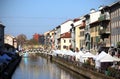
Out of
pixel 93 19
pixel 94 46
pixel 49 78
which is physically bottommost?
pixel 49 78

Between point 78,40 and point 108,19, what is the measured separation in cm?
3593

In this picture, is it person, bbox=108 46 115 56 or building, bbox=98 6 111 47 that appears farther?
building, bbox=98 6 111 47

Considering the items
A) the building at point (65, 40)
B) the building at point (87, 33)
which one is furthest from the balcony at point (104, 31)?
the building at point (65, 40)

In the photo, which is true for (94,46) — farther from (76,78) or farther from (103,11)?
(76,78)

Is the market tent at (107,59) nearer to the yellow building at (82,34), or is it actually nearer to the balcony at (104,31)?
the balcony at (104,31)

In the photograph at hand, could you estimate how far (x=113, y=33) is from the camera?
62.7m

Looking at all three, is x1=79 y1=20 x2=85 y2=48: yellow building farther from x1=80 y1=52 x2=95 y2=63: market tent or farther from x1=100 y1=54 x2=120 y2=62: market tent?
x1=100 y1=54 x2=120 y2=62: market tent

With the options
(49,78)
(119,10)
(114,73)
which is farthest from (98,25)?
Result: (114,73)

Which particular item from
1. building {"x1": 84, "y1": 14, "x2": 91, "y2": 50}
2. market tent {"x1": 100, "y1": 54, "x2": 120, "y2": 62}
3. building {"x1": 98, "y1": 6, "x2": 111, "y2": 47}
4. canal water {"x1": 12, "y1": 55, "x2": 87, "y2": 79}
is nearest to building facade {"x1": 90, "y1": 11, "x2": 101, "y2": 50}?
building {"x1": 84, "y1": 14, "x2": 91, "y2": 50}

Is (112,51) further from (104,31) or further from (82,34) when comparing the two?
(82,34)

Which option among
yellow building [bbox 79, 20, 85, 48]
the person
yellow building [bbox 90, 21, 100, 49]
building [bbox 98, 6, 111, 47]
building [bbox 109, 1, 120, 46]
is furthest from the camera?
yellow building [bbox 79, 20, 85, 48]

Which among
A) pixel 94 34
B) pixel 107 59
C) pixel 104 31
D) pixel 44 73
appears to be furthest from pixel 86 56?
pixel 94 34

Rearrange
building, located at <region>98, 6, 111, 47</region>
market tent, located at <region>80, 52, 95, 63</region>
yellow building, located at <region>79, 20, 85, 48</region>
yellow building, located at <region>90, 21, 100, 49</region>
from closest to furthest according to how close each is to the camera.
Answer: market tent, located at <region>80, 52, 95, 63</region> → building, located at <region>98, 6, 111, 47</region> → yellow building, located at <region>90, 21, 100, 49</region> → yellow building, located at <region>79, 20, 85, 48</region>

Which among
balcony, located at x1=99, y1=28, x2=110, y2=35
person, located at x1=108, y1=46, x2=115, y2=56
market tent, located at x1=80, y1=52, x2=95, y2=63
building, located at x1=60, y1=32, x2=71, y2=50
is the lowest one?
market tent, located at x1=80, y1=52, x2=95, y2=63
